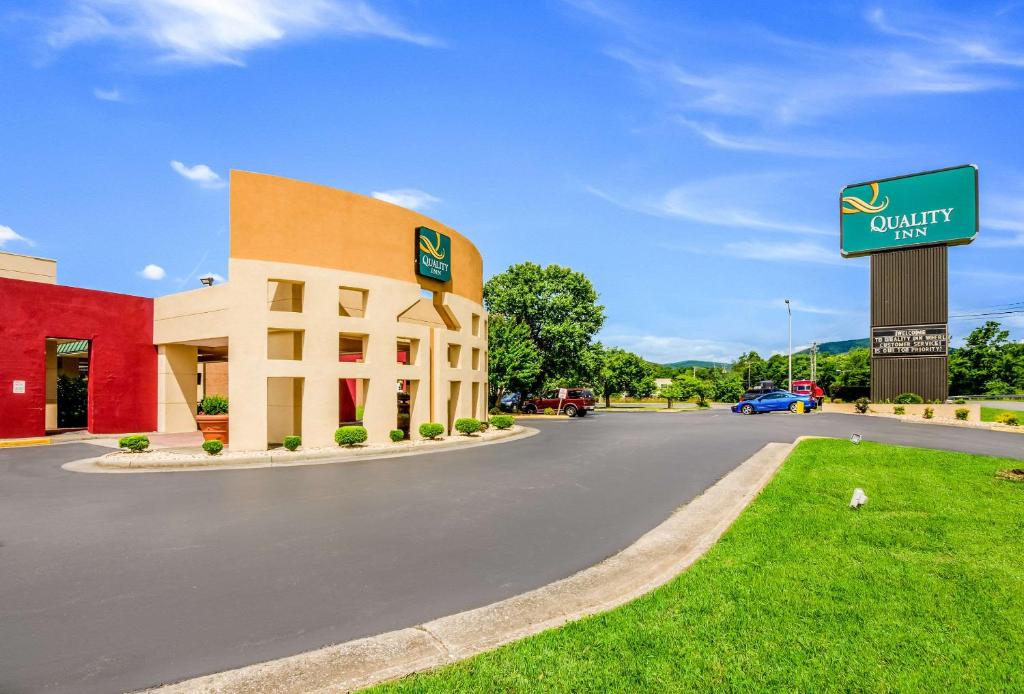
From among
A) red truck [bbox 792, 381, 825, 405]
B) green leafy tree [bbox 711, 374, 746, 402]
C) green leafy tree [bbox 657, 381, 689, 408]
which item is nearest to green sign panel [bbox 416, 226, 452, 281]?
red truck [bbox 792, 381, 825, 405]

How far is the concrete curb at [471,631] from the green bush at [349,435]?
12595 millimetres

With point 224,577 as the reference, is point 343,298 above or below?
above

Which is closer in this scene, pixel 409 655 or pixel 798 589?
pixel 409 655

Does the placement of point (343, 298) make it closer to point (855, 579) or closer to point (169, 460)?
point (169, 460)

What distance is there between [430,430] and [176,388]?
12355 mm

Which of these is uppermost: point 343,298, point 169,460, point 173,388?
point 343,298

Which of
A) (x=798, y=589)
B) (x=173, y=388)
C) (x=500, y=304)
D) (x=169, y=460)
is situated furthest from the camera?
(x=500, y=304)

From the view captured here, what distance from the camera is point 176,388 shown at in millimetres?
23156

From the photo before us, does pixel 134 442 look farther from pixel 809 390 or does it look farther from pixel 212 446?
pixel 809 390

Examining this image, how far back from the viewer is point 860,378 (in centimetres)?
7388

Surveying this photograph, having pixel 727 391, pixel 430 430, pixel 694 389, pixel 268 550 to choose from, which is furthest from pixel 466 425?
pixel 727 391

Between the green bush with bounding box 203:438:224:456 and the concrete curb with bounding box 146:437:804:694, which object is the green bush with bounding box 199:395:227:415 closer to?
the green bush with bounding box 203:438:224:456

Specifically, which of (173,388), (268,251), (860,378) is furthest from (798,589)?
(860,378)

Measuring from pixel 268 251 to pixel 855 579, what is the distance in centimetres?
1735
